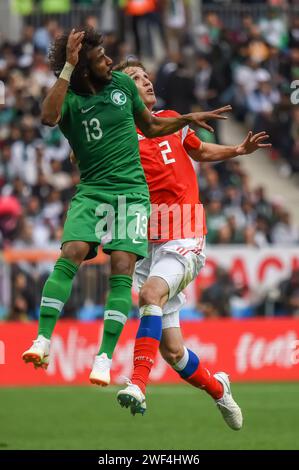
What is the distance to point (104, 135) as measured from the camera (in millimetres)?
10344

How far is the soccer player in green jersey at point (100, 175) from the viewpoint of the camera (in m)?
10.1

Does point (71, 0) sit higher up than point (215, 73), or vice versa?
point (71, 0)

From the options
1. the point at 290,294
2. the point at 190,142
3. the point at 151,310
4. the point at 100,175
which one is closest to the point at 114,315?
the point at 151,310

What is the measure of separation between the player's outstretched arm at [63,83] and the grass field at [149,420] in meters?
3.43

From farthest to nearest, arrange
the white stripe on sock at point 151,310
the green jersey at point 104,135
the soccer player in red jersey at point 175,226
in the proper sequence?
the soccer player in red jersey at point 175,226, the white stripe on sock at point 151,310, the green jersey at point 104,135

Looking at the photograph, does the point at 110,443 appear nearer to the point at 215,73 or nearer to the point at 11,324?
the point at 11,324

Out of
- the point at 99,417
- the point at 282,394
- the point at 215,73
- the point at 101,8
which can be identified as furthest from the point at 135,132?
the point at 101,8

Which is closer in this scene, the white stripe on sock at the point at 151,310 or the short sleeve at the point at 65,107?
the short sleeve at the point at 65,107

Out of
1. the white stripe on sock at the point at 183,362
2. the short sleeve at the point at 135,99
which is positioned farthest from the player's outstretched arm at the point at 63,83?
the white stripe on sock at the point at 183,362

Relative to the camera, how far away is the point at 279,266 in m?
21.3

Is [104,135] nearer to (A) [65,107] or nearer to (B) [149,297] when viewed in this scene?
(A) [65,107]

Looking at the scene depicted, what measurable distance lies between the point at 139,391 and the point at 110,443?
2.84m

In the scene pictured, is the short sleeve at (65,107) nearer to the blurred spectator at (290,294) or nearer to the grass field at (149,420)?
the grass field at (149,420)

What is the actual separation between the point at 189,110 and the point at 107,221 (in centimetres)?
1318
